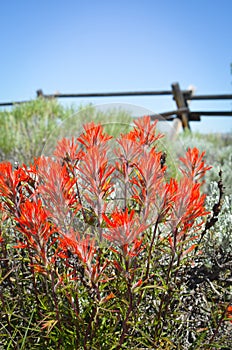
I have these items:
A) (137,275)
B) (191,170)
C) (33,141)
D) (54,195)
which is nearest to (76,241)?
(54,195)

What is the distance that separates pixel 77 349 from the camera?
1.24m

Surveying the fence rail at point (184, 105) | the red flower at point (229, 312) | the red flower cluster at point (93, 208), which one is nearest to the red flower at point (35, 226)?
the red flower cluster at point (93, 208)

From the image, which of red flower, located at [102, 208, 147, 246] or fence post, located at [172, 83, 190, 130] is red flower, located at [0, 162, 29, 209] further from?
fence post, located at [172, 83, 190, 130]

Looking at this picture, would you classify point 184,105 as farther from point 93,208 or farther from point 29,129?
point 93,208

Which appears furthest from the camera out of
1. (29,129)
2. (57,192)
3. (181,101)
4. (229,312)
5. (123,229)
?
(181,101)

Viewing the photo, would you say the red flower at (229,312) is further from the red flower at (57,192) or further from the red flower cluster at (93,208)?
the red flower at (57,192)

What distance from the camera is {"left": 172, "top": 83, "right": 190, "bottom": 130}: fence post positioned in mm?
9156

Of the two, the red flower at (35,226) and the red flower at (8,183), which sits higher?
the red flower at (8,183)

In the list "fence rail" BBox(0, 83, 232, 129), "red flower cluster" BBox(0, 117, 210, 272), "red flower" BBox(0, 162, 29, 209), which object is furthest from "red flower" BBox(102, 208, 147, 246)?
"fence rail" BBox(0, 83, 232, 129)

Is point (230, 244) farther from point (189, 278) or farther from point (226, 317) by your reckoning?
point (226, 317)

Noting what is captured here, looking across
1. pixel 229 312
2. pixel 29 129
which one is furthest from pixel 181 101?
pixel 229 312

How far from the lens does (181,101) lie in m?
9.29

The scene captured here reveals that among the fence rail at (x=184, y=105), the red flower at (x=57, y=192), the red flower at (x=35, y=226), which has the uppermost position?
the fence rail at (x=184, y=105)

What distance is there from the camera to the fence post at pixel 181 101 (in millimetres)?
9156
